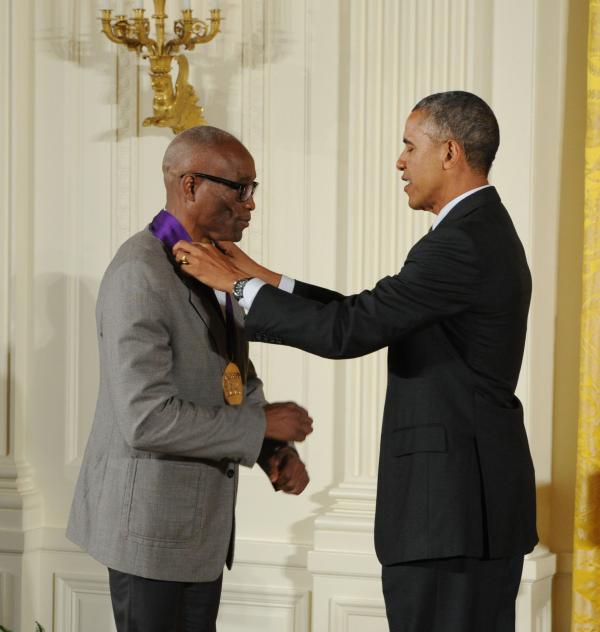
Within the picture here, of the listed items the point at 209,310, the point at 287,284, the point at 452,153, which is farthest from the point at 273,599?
the point at 452,153

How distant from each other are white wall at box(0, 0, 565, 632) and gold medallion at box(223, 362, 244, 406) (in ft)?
4.38

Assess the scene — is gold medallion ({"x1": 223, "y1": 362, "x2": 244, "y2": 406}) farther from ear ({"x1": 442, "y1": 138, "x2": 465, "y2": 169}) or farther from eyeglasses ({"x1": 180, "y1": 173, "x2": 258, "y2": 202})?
ear ({"x1": 442, "y1": 138, "x2": 465, "y2": 169})

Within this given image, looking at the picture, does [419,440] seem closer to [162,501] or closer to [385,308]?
[385,308]

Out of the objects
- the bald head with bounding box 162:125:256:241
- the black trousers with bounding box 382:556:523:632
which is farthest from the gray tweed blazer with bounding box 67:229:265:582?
the black trousers with bounding box 382:556:523:632

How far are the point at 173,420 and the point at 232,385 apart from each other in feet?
0.91

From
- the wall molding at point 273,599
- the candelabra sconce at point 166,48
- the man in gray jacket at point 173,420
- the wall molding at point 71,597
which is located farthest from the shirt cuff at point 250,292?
the wall molding at point 71,597

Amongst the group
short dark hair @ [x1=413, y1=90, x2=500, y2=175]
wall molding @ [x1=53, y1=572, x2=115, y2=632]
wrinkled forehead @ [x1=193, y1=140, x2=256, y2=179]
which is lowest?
wall molding @ [x1=53, y1=572, x2=115, y2=632]

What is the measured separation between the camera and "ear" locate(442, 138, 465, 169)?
8.93 feet

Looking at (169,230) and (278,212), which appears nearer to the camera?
(169,230)

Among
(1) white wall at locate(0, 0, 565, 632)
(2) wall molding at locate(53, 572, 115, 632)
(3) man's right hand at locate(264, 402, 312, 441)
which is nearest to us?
(3) man's right hand at locate(264, 402, 312, 441)

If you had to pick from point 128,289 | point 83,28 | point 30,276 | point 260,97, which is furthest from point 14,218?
point 128,289

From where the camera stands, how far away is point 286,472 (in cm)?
295

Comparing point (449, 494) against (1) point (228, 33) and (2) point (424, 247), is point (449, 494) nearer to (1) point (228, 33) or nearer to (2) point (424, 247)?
(2) point (424, 247)

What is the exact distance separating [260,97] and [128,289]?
6.17 feet
